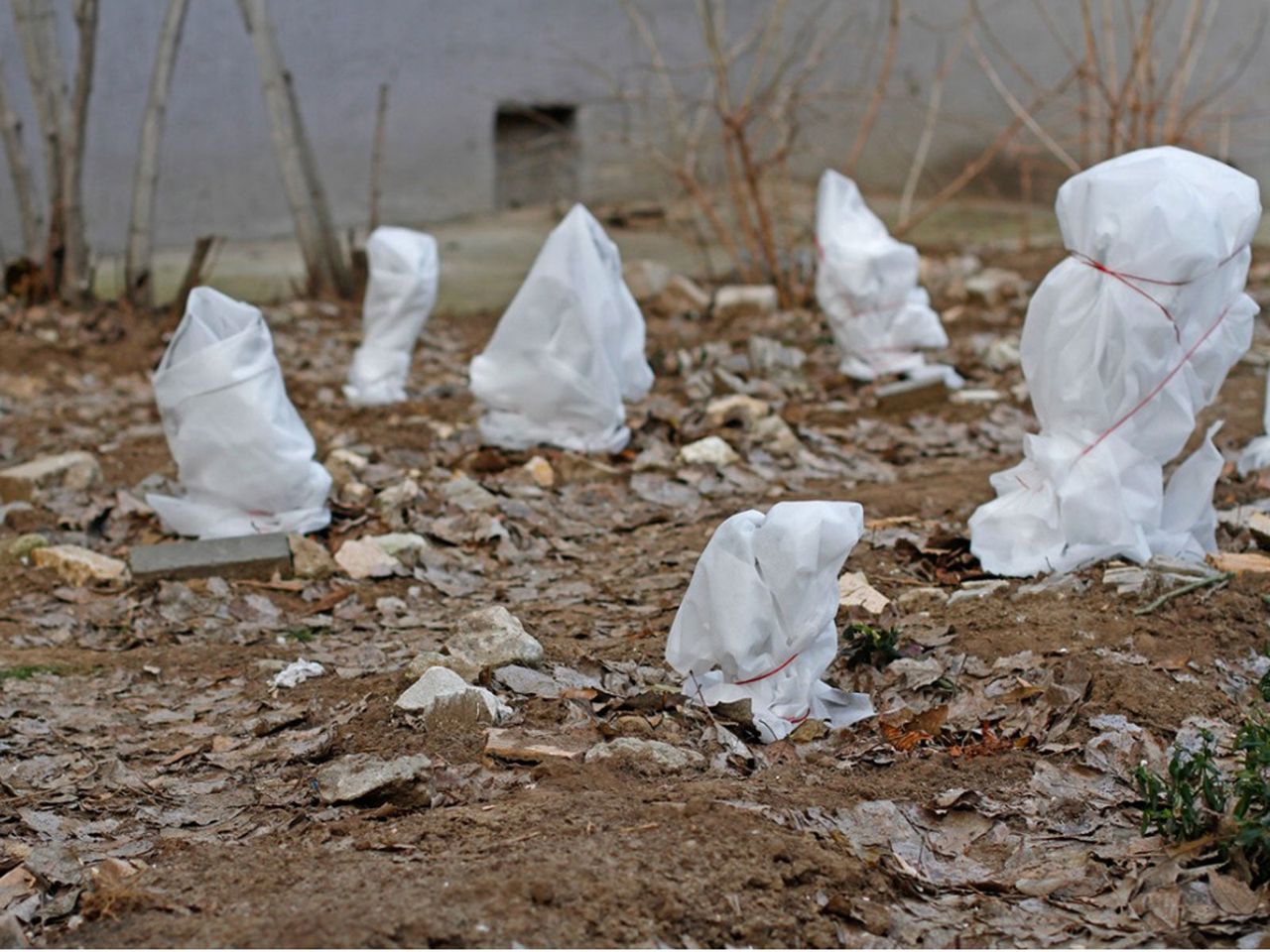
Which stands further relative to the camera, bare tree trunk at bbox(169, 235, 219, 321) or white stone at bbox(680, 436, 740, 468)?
bare tree trunk at bbox(169, 235, 219, 321)

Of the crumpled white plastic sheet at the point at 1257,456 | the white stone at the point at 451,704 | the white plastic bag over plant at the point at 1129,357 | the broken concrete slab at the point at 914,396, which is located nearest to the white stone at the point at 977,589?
the white plastic bag over plant at the point at 1129,357

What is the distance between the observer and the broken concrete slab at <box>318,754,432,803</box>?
300 centimetres

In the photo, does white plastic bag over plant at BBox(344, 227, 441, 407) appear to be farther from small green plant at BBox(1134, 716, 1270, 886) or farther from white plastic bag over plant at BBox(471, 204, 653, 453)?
small green plant at BBox(1134, 716, 1270, 886)

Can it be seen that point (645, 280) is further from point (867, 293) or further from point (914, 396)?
point (914, 396)

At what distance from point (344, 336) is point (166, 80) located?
176cm

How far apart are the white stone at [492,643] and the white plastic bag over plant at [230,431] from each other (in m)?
1.62

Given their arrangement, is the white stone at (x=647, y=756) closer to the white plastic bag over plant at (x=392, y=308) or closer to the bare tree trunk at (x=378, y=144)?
the white plastic bag over plant at (x=392, y=308)

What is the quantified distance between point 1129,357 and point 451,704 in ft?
6.63

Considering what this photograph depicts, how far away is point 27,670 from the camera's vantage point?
13.3 feet

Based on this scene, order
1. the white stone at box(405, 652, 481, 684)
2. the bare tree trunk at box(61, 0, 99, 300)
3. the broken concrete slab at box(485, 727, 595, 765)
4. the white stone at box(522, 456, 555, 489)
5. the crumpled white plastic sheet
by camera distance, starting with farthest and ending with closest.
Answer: the bare tree trunk at box(61, 0, 99, 300), the white stone at box(522, 456, 555, 489), the crumpled white plastic sheet, the white stone at box(405, 652, 481, 684), the broken concrete slab at box(485, 727, 595, 765)

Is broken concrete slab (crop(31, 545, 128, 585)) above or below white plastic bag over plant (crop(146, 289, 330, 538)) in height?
below

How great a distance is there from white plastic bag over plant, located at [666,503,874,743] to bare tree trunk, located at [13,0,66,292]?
6.75 metres

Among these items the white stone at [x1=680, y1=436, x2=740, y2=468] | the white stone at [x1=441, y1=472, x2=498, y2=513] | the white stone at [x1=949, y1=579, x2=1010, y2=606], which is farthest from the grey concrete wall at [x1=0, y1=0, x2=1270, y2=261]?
the white stone at [x1=949, y1=579, x2=1010, y2=606]

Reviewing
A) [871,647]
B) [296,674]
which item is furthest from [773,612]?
[296,674]
